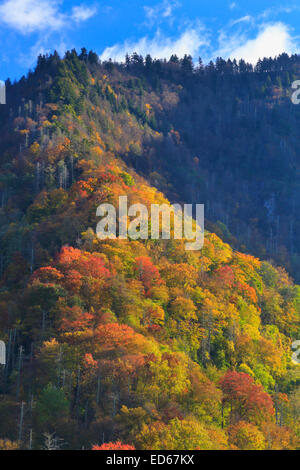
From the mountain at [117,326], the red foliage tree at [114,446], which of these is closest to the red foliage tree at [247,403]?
the mountain at [117,326]

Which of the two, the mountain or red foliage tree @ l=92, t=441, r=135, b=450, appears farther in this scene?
the mountain

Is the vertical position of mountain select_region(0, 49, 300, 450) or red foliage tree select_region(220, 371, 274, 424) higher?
mountain select_region(0, 49, 300, 450)

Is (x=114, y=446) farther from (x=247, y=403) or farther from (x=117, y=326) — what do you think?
(x=247, y=403)

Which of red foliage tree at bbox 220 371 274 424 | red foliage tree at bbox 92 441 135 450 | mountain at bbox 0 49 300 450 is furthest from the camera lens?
red foliage tree at bbox 220 371 274 424

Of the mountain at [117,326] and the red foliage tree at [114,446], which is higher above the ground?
the mountain at [117,326]

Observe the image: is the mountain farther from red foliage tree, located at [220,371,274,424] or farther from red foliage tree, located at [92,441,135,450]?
red foliage tree, located at [92,441,135,450]

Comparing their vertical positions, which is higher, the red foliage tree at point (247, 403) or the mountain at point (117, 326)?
the mountain at point (117, 326)

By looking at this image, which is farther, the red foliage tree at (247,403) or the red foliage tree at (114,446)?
the red foliage tree at (247,403)

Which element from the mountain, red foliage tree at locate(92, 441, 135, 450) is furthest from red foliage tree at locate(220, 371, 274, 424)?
red foliage tree at locate(92, 441, 135, 450)

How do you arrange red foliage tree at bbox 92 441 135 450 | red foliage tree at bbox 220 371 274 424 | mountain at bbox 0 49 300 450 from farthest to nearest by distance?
1. red foliage tree at bbox 220 371 274 424
2. mountain at bbox 0 49 300 450
3. red foliage tree at bbox 92 441 135 450

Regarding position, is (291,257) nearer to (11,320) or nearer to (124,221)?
(124,221)

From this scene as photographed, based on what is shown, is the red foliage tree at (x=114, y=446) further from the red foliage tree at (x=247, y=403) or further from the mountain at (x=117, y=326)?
the red foliage tree at (x=247, y=403)

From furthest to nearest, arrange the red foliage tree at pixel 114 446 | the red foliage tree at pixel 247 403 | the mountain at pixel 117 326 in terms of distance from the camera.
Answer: the red foliage tree at pixel 247 403
the mountain at pixel 117 326
the red foliage tree at pixel 114 446

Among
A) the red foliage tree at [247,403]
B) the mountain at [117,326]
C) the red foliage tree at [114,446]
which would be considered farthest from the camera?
the red foliage tree at [247,403]
